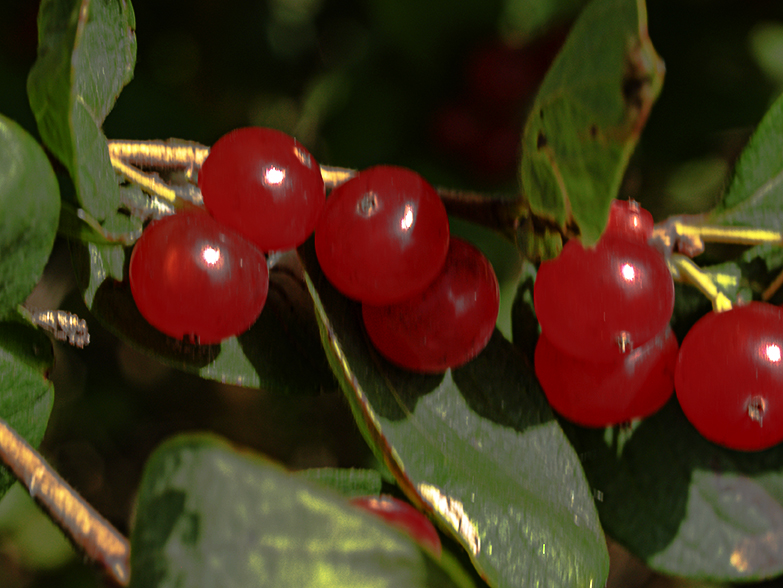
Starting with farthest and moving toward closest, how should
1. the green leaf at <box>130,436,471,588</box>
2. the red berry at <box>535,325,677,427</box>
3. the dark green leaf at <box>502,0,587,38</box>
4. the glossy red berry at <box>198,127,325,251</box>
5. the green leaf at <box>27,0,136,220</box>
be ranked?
the dark green leaf at <box>502,0,587,38</box>, the red berry at <box>535,325,677,427</box>, the glossy red berry at <box>198,127,325,251</box>, the green leaf at <box>27,0,136,220</box>, the green leaf at <box>130,436,471,588</box>

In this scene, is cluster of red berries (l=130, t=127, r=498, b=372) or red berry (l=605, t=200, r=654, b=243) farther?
red berry (l=605, t=200, r=654, b=243)

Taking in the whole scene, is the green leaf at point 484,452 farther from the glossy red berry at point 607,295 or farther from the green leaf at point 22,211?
the green leaf at point 22,211

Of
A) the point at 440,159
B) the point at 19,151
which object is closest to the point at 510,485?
the point at 19,151

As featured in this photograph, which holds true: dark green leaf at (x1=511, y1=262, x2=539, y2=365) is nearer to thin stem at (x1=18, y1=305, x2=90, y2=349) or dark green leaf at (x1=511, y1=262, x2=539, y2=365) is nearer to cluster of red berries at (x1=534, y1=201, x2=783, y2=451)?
cluster of red berries at (x1=534, y1=201, x2=783, y2=451)

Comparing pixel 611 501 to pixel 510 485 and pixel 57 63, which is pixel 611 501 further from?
pixel 57 63

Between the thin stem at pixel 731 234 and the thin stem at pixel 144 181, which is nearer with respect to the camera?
the thin stem at pixel 144 181

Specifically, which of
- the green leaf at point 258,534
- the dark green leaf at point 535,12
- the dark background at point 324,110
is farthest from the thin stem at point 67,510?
the dark green leaf at point 535,12

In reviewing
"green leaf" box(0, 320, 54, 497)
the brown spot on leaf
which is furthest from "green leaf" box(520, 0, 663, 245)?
"green leaf" box(0, 320, 54, 497)
